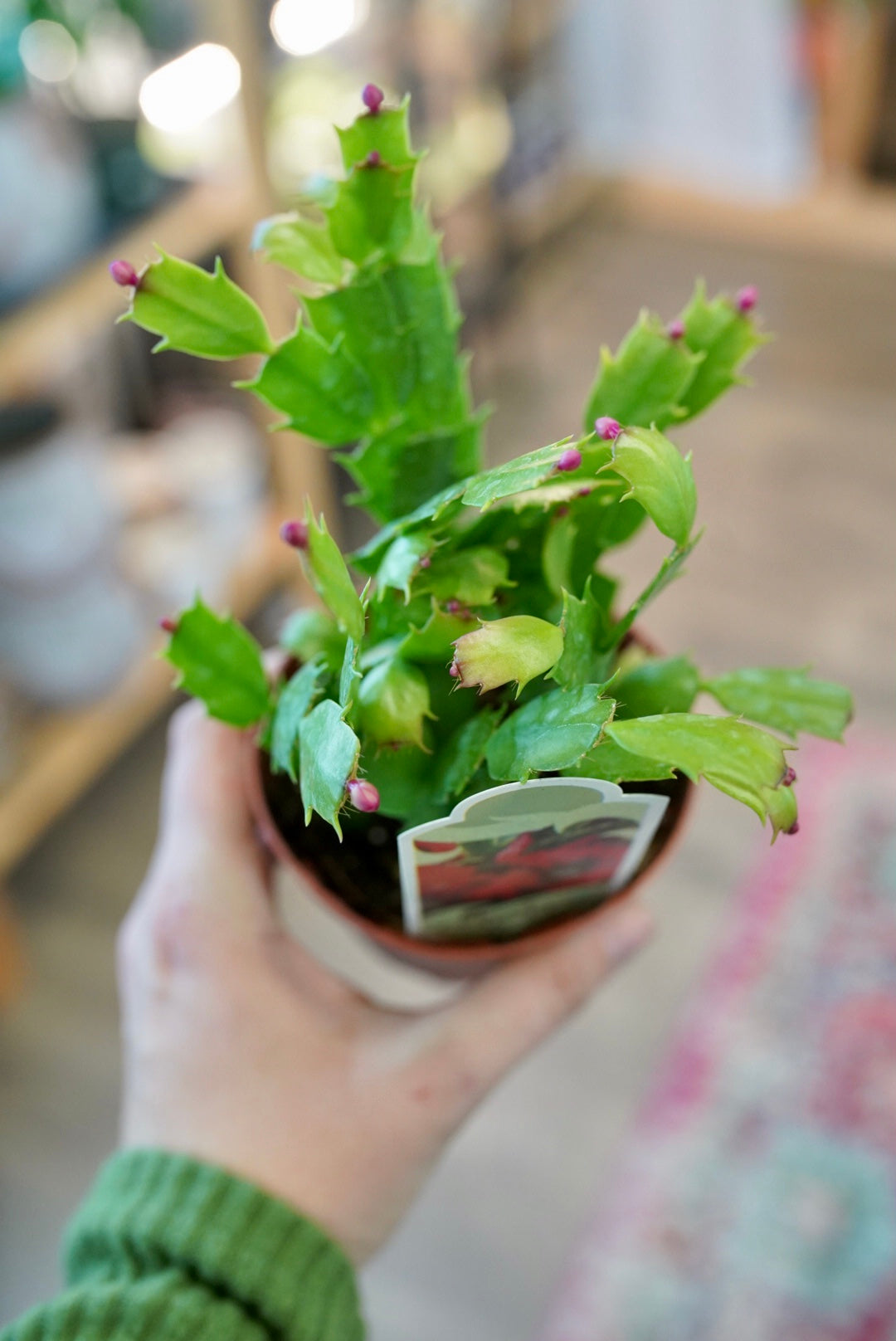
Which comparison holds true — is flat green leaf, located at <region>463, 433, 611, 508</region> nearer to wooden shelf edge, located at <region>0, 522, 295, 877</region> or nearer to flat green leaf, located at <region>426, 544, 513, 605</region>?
flat green leaf, located at <region>426, 544, 513, 605</region>

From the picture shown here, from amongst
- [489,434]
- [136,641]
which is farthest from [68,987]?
[489,434]

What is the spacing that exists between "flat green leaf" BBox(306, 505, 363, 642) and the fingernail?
0.32m

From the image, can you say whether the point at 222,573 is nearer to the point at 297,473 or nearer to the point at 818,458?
the point at 297,473

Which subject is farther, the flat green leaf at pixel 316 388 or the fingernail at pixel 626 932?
the fingernail at pixel 626 932

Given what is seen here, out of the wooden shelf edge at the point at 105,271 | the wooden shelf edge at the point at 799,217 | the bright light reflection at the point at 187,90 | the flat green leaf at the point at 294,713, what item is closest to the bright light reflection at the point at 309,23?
the bright light reflection at the point at 187,90

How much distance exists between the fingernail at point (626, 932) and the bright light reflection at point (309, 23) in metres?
1.34

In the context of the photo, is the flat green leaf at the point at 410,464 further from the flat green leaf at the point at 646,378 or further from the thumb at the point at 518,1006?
the thumb at the point at 518,1006

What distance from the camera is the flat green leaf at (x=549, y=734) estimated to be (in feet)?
1.21

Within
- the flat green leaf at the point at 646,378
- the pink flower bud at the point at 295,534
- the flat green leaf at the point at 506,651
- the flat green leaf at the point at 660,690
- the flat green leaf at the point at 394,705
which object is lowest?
the flat green leaf at the point at 660,690

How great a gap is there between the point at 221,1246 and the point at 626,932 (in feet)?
0.93

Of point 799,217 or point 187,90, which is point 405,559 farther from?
point 799,217

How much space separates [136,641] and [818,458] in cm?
117

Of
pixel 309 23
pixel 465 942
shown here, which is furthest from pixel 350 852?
pixel 309 23

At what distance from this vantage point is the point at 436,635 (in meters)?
0.44
